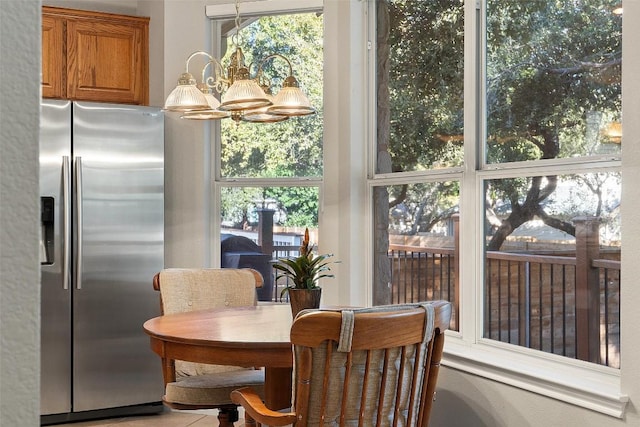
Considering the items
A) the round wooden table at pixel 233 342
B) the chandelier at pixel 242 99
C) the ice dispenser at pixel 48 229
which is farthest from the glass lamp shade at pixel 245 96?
the ice dispenser at pixel 48 229

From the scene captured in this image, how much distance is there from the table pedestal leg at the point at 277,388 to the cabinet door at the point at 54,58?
248cm

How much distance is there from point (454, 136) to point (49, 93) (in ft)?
7.97

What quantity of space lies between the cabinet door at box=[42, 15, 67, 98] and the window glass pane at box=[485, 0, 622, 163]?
254cm

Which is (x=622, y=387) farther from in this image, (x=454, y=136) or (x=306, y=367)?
(x=454, y=136)

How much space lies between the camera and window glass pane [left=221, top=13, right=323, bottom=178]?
13.8ft

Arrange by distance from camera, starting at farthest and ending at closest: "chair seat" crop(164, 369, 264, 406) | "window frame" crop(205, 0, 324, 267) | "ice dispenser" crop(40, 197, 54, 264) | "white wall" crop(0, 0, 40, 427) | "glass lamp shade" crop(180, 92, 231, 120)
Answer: "window frame" crop(205, 0, 324, 267), "ice dispenser" crop(40, 197, 54, 264), "glass lamp shade" crop(180, 92, 231, 120), "chair seat" crop(164, 369, 264, 406), "white wall" crop(0, 0, 40, 427)

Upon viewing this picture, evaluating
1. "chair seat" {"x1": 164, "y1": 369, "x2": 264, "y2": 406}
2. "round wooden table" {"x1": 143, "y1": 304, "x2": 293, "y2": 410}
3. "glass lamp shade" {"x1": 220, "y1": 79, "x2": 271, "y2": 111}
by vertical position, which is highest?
"glass lamp shade" {"x1": 220, "y1": 79, "x2": 271, "y2": 111}

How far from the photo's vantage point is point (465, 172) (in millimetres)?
3242

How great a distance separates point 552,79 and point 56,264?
108 inches

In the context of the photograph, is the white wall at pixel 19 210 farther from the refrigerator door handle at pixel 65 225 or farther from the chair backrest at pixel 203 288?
the refrigerator door handle at pixel 65 225

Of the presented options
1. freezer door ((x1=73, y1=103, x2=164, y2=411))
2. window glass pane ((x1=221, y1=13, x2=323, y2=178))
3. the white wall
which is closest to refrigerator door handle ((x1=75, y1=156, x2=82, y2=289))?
freezer door ((x1=73, y1=103, x2=164, y2=411))

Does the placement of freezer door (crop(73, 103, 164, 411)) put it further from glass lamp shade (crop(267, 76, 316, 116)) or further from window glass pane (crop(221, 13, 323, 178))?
glass lamp shade (crop(267, 76, 316, 116))

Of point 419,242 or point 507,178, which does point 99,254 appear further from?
point 507,178

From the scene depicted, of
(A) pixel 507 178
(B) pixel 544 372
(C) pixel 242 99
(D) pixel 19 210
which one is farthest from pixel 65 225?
(D) pixel 19 210
